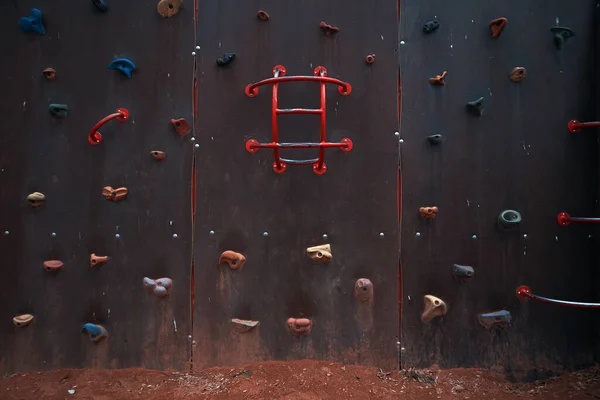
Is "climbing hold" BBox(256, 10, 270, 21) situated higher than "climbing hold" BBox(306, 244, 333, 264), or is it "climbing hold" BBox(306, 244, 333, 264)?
"climbing hold" BBox(256, 10, 270, 21)

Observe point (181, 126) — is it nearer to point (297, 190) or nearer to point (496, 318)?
point (297, 190)

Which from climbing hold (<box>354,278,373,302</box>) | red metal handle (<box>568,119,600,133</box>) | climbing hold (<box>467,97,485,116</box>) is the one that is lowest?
climbing hold (<box>354,278,373,302</box>)

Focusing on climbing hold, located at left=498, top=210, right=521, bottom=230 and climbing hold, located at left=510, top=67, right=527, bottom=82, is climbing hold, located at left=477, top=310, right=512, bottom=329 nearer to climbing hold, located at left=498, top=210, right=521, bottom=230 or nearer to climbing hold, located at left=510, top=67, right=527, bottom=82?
climbing hold, located at left=498, top=210, right=521, bottom=230

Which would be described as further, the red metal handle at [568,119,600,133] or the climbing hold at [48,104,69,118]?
the climbing hold at [48,104,69,118]

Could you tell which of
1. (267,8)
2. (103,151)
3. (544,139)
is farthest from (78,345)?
(544,139)

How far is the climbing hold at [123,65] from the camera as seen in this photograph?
162cm

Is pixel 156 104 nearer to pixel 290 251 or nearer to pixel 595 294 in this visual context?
pixel 290 251

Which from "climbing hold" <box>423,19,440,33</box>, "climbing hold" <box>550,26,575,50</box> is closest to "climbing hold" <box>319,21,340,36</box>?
"climbing hold" <box>423,19,440,33</box>

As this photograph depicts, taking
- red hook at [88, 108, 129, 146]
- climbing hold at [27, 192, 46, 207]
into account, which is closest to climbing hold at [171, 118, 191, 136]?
red hook at [88, 108, 129, 146]

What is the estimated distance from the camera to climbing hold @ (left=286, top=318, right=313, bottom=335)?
1.64m

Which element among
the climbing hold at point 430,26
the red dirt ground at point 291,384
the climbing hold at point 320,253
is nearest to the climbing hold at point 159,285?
the red dirt ground at point 291,384

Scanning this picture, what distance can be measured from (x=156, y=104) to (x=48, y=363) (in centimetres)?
147

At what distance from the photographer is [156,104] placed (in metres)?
1.68

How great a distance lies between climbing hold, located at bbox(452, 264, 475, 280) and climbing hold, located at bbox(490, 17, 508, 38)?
1.16 meters
